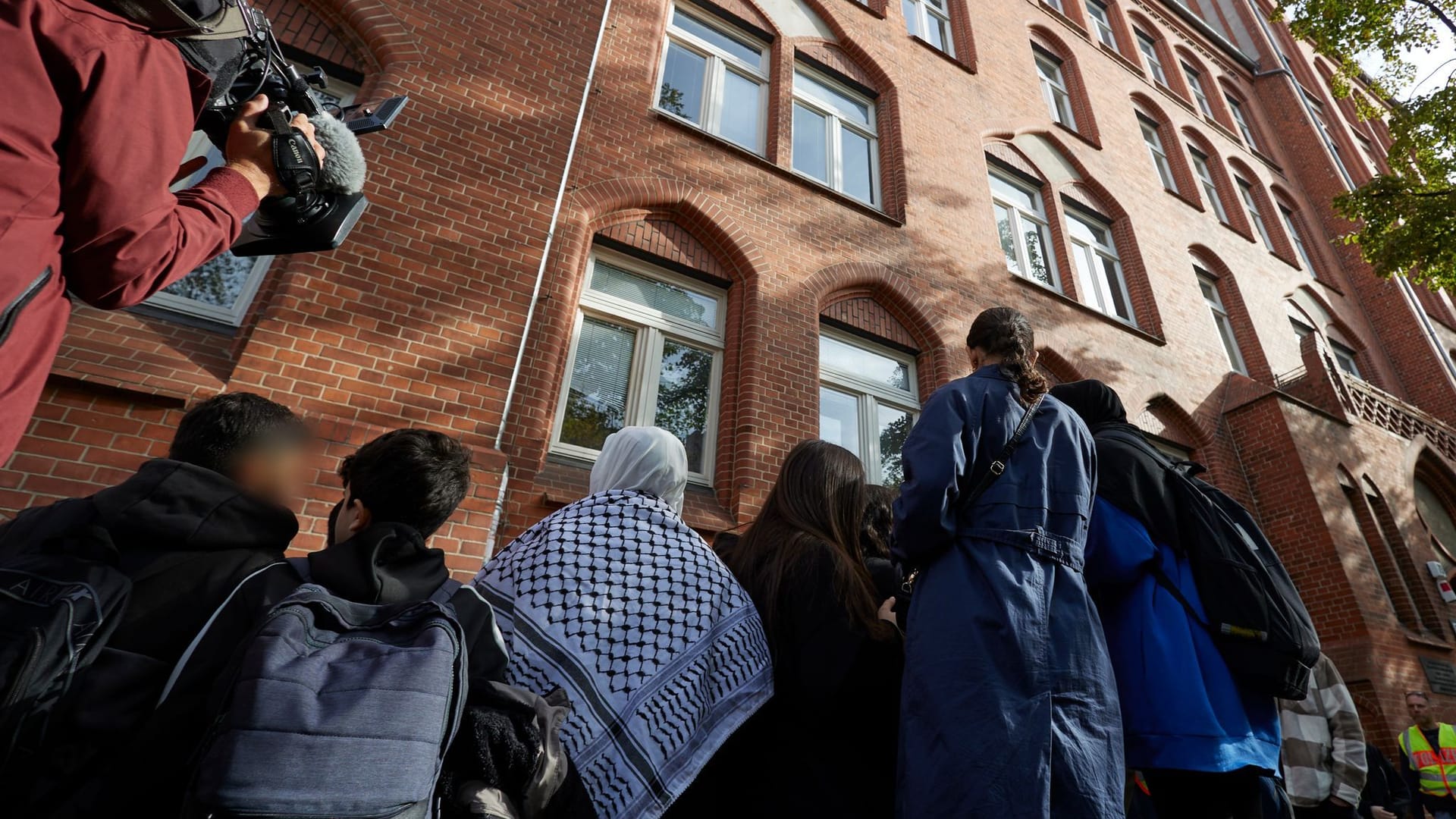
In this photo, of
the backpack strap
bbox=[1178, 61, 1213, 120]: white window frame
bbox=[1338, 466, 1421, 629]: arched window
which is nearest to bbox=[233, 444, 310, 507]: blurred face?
the backpack strap

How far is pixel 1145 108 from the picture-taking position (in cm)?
1403

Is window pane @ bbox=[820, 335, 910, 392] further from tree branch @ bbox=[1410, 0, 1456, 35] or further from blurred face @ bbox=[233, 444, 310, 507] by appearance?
tree branch @ bbox=[1410, 0, 1456, 35]

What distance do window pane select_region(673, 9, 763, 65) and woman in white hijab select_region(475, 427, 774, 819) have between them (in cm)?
728

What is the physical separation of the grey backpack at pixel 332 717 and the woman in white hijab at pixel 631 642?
0.48 metres

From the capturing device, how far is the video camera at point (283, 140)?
1.60 meters

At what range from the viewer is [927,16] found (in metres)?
10.7

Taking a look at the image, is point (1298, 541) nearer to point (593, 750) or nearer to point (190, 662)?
point (593, 750)

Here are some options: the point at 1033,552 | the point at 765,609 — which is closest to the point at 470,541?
the point at 765,609

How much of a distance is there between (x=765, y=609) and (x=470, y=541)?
2.24 metres

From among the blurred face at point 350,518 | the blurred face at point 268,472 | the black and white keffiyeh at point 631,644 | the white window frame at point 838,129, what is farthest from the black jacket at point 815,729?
the white window frame at point 838,129

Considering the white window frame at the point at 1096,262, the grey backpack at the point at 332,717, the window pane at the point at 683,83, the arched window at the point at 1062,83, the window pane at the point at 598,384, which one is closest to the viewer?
the grey backpack at the point at 332,717

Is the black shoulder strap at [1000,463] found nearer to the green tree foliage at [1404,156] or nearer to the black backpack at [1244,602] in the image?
the black backpack at [1244,602]

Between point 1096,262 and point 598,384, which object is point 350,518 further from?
point 1096,262

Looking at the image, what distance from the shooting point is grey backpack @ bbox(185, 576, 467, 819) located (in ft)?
3.22
